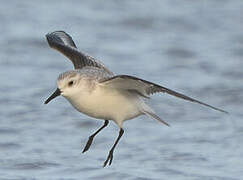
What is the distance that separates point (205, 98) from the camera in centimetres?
1341

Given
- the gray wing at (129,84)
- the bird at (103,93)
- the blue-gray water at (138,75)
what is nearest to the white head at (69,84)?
the bird at (103,93)

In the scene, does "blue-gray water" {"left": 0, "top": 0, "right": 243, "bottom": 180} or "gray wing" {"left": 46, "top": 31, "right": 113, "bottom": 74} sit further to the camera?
"blue-gray water" {"left": 0, "top": 0, "right": 243, "bottom": 180}

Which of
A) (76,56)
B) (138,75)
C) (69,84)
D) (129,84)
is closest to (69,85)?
(69,84)

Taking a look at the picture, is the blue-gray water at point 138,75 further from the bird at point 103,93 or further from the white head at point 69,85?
the white head at point 69,85

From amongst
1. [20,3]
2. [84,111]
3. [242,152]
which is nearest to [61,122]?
[242,152]

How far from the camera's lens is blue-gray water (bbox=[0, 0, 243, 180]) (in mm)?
11008

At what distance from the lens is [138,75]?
14.2 metres

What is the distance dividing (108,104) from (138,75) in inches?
229

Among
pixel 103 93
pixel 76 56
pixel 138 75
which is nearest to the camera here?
pixel 103 93

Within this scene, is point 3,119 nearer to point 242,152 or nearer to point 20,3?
point 242,152

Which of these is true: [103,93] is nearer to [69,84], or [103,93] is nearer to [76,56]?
[69,84]

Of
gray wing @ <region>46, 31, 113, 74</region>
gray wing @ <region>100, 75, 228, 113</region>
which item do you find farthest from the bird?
gray wing @ <region>46, 31, 113, 74</region>

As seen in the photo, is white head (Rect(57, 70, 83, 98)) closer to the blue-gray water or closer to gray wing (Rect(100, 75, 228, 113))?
gray wing (Rect(100, 75, 228, 113))

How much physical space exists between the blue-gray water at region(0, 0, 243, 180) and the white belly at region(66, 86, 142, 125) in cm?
216
